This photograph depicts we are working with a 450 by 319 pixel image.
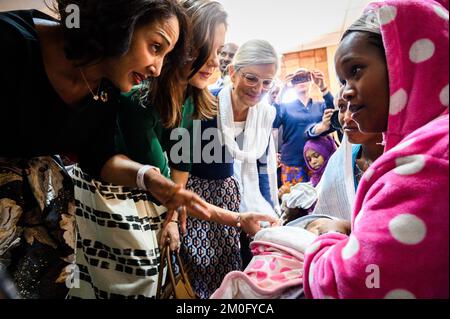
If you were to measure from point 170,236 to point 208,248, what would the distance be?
0.18m

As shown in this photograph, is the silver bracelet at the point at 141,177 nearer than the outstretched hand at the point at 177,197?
No

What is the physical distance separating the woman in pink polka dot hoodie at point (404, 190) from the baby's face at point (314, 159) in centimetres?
78

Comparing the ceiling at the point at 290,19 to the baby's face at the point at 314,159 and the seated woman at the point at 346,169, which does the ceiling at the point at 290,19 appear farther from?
the baby's face at the point at 314,159

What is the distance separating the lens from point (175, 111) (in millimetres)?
769

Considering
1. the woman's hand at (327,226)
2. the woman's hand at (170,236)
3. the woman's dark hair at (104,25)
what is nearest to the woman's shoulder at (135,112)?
the woman's dark hair at (104,25)

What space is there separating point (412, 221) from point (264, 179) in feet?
2.67

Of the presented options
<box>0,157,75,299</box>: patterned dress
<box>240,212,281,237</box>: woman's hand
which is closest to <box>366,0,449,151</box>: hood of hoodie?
<box>240,212,281,237</box>: woman's hand

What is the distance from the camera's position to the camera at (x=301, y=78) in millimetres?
1399

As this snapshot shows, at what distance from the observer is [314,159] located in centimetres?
127

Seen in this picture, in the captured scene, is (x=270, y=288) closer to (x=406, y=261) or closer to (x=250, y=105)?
(x=406, y=261)

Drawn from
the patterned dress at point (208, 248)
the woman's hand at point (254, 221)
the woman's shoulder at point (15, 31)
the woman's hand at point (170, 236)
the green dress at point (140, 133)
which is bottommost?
the patterned dress at point (208, 248)

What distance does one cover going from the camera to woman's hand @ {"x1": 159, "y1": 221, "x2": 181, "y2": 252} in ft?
2.19

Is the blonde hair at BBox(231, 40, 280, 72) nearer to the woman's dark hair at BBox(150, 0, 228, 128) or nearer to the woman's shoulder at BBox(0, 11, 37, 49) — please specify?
the woman's dark hair at BBox(150, 0, 228, 128)
